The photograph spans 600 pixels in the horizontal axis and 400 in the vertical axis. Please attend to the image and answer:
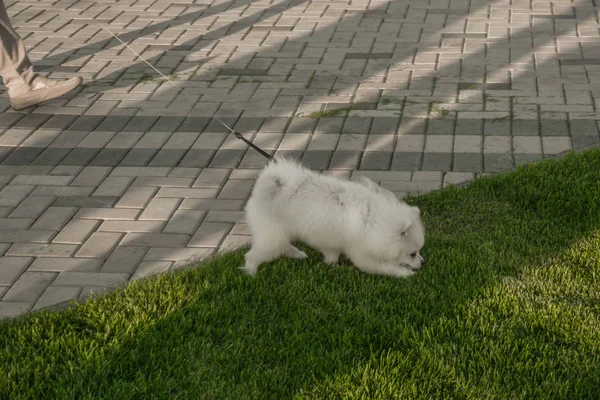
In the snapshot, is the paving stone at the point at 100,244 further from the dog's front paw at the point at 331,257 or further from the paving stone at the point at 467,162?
the paving stone at the point at 467,162

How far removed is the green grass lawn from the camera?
422 centimetres

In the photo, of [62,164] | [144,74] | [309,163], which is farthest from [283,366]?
[144,74]

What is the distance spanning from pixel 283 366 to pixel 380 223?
3.31ft

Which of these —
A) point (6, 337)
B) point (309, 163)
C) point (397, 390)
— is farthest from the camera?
point (309, 163)

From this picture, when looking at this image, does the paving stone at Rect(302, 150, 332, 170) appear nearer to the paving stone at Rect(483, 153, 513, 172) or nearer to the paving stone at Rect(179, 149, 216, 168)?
the paving stone at Rect(179, 149, 216, 168)

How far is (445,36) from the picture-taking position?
9938mm

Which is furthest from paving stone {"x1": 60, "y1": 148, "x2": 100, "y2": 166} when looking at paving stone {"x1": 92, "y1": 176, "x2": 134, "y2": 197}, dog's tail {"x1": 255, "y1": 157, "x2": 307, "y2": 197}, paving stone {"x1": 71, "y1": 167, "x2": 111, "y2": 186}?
dog's tail {"x1": 255, "y1": 157, "x2": 307, "y2": 197}

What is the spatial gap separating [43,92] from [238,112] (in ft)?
5.93

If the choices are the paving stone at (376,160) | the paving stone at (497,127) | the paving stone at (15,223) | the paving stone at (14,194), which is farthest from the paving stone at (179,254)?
the paving stone at (497,127)

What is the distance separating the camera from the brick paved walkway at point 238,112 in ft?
19.5

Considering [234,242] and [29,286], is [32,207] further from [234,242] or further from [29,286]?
[234,242]

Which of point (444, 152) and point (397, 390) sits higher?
point (397, 390)

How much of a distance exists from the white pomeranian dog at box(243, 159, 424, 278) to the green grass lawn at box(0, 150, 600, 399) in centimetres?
15

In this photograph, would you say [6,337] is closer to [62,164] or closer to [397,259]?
[397,259]
